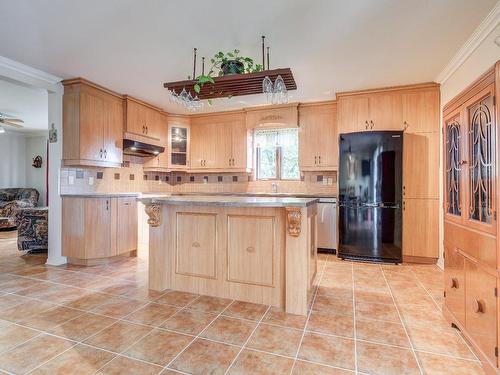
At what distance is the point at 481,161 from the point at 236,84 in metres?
1.86

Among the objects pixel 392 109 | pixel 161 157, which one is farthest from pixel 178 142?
pixel 392 109

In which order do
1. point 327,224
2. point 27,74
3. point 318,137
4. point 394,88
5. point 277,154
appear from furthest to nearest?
point 277,154
point 318,137
point 327,224
point 394,88
point 27,74

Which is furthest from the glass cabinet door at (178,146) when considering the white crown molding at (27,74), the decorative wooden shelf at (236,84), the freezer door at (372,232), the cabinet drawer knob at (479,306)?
the cabinet drawer knob at (479,306)

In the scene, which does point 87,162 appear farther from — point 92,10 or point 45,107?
point 45,107

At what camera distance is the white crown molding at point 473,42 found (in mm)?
2229

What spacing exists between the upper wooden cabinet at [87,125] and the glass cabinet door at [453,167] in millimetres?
3929

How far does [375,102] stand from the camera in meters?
3.95

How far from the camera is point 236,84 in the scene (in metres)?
2.47

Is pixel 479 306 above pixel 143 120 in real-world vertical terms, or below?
below

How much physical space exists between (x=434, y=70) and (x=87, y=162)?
14.6ft

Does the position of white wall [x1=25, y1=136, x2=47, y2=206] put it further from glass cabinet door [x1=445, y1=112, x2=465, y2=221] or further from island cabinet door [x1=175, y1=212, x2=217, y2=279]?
glass cabinet door [x1=445, y1=112, x2=465, y2=221]

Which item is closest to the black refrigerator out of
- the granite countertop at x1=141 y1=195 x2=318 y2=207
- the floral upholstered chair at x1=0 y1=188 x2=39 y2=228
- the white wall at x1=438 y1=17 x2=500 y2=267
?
the white wall at x1=438 y1=17 x2=500 y2=267

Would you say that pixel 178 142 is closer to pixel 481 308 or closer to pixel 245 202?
pixel 245 202

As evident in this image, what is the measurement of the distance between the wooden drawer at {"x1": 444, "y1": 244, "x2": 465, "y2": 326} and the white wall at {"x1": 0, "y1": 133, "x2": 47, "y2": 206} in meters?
8.80
